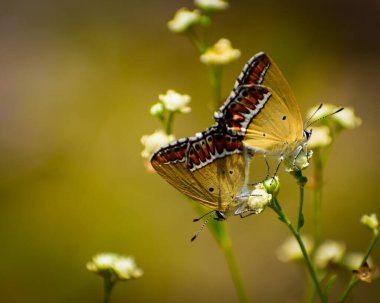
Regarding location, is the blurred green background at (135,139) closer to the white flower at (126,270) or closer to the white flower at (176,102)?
the white flower at (126,270)

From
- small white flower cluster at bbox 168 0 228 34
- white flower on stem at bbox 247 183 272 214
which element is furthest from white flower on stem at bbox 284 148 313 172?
small white flower cluster at bbox 168 0 228 34

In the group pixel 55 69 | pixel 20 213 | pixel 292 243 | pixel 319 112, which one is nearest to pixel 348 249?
pixel 292 243

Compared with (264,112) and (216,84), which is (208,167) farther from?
(216,84)

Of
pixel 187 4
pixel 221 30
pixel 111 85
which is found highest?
pixel 187 4

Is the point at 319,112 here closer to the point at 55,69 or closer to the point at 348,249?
the point at 348,249

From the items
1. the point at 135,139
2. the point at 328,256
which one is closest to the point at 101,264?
the point at 328,256

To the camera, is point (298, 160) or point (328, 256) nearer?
point (298, 160)
